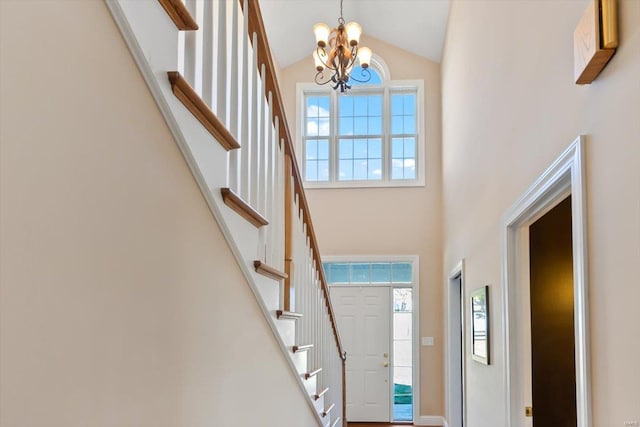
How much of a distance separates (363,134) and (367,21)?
157cm

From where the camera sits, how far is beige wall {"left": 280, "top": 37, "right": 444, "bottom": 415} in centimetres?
821

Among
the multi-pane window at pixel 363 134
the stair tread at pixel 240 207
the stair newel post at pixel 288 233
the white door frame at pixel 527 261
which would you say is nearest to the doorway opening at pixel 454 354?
the multi-pane window at pixel 363 134

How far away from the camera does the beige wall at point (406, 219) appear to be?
8.21m

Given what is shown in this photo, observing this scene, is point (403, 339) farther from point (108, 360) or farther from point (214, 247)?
point (108, 360)

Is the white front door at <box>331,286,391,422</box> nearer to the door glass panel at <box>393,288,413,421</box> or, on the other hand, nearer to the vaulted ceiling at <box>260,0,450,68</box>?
the door glass panel at <box>393,288,413,421</box>

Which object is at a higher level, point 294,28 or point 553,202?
point 294,28

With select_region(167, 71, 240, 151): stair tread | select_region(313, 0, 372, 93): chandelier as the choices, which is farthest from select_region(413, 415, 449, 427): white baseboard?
select_region(167, 71, 240, 151): stair tread

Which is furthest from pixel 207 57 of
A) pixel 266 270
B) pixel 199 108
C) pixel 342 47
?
pixel 342 47

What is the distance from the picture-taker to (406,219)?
8.35 metres

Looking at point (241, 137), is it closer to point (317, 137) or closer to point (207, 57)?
point (207, 57)

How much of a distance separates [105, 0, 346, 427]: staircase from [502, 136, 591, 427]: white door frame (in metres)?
1.12

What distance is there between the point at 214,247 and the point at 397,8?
6.72m

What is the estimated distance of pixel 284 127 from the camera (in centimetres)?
278

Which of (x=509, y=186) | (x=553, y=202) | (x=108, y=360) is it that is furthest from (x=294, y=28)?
(x=108, y=360)
